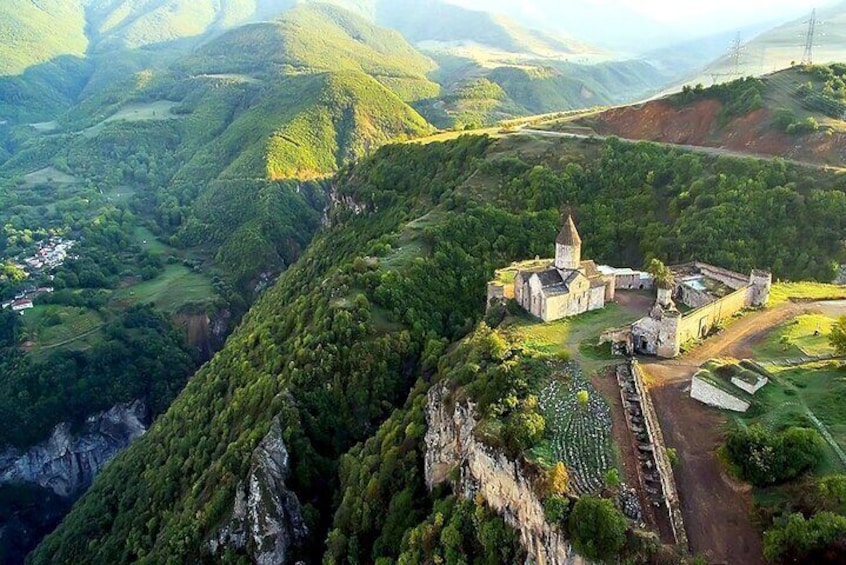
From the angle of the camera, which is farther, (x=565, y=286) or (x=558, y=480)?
(x=565, y=286)

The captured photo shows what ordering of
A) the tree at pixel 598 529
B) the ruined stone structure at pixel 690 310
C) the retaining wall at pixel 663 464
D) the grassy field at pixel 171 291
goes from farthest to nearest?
the grassy field at pixel 171 291 < the ruined stone structure at pixel 690 310 < the retaining wall at pixel 663 464 < the tree at pixel 598 529

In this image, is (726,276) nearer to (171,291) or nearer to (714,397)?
(714,397)

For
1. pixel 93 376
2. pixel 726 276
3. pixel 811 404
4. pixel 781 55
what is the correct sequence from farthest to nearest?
pixel 781 55, pixel 93 376, pixel 726 276, pixel 811 404

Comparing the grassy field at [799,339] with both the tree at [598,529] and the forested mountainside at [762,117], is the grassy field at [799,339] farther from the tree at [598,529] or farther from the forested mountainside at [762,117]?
the forested mountainside at [762,117]

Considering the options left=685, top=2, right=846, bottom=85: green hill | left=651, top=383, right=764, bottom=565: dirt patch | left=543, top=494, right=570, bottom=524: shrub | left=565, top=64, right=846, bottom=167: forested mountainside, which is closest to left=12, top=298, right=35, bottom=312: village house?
left=565, top=64, right=846, bottom=167: forested mountainside

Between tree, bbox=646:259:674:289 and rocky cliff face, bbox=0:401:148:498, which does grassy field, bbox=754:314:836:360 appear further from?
rocky cliff face, bbox=0:401:148:498

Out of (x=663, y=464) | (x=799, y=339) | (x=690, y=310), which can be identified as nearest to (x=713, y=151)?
(x=690, y=310)

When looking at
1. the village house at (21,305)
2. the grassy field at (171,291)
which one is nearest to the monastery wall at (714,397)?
the grassy field at (171,291)
